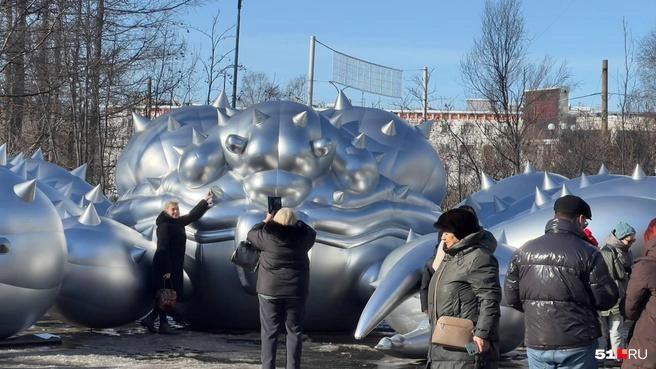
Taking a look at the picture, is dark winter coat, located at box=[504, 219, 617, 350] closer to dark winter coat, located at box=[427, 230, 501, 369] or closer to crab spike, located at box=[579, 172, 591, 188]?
dark winter coat, located at box=[427, 230, 501, 369]

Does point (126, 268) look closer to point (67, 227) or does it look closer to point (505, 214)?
point (67, 227)

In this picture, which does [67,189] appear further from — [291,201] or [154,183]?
[291,201]

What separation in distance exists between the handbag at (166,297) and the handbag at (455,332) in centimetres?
564

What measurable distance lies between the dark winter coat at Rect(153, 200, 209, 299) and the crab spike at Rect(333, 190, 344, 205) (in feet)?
4.42

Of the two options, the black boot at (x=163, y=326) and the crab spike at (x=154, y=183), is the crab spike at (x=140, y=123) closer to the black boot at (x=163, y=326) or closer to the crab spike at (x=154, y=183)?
the crab spike at (x=154, y=183)

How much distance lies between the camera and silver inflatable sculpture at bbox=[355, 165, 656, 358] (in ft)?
28.5

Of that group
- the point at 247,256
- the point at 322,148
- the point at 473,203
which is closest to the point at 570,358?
the point at 247,256

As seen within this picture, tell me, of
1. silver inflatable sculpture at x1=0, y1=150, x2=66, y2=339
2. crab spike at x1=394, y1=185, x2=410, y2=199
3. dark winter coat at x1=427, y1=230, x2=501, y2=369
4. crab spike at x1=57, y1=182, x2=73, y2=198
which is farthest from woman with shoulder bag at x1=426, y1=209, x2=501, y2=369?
crab spike at x1=57, y1=182, x2=73, y2=198

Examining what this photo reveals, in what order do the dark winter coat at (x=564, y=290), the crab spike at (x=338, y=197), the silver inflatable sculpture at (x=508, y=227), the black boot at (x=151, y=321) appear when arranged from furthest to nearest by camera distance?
the black boot at (x=151, y=321) → the crab spike at (x=338, y=197) → the silver inflatable sculpture at (x=508, y=227) → the dark winter coat at (x=564, y=290)


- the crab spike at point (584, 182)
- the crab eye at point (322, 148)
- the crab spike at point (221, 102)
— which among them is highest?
the crab spike at point (221, 102)

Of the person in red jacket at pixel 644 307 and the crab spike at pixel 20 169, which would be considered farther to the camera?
the crab spike at pixel 20 169

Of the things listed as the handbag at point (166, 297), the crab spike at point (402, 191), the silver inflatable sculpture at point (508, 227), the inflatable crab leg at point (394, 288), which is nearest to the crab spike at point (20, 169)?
the handbag at point (166, 297)

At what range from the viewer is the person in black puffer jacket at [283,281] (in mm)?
8602

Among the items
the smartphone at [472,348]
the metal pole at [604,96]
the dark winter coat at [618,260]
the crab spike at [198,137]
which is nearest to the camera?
the smartphone at [472,348]
